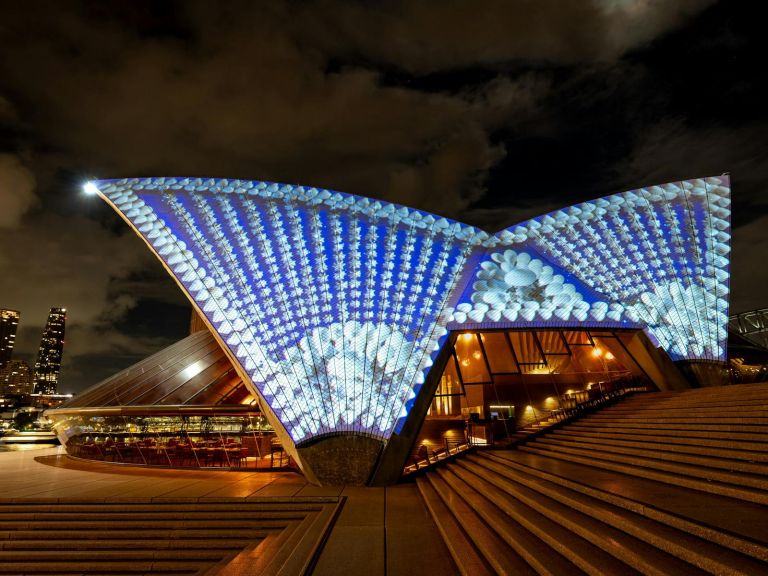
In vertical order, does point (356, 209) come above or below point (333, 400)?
above

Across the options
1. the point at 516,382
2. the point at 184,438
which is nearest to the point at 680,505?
the point at 184,438

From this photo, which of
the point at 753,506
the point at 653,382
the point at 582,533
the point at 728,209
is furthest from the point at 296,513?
the point at 728,209

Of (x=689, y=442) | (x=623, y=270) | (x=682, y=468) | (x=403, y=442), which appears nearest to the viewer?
(x=682, y=468)

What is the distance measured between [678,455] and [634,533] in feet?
13.5

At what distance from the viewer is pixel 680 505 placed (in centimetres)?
528

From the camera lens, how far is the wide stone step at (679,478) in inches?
211

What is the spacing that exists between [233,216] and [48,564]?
1019cm

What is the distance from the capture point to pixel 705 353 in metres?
15.2

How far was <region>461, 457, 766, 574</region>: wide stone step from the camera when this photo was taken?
379 centimetres

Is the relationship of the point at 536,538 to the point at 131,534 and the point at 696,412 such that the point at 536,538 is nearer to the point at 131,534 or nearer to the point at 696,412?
the point at 696,412

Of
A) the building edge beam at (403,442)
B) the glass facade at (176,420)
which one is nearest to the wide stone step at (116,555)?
the building edge beam at (403,442)

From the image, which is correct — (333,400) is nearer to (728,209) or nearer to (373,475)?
(373,475)

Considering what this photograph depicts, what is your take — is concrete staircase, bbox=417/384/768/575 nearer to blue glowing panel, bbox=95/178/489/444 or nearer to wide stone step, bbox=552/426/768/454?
wide stone step, bbox=552/426/768/454

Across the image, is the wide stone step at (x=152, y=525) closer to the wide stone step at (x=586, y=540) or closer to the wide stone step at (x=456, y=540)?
the wide stone step at (x=456, y=540)
